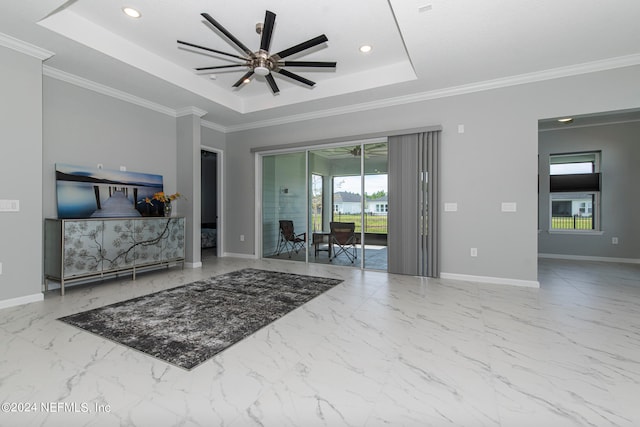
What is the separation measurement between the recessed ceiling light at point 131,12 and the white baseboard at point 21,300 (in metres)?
3.20

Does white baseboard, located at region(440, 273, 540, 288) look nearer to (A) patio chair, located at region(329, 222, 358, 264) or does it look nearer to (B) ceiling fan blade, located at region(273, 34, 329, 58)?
(A) patio chair, located at region(329, 222, 358, 264)

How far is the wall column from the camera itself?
17.3ft

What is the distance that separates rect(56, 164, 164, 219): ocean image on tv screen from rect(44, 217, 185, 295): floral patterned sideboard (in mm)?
384

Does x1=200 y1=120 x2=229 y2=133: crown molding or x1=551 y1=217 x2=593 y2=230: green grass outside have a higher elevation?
x1=200 y1=120 x2=229 y2=133: crown molding

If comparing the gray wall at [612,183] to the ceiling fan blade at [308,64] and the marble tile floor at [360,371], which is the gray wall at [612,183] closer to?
the marble tile floor at [360,371]

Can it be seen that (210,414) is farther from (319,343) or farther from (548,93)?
(548,93)

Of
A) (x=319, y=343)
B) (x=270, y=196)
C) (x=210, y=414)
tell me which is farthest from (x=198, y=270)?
(x=210, y=414)

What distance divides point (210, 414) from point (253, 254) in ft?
15.8

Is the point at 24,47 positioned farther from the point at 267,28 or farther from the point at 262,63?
the point at 267,28

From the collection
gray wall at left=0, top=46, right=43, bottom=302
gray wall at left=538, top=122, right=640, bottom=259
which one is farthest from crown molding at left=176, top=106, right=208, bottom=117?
gray wall at left=538, top=122, right=640, bottom=259

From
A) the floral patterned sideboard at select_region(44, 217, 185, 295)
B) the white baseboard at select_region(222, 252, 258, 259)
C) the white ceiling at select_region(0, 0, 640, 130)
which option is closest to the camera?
the white ceiling at select_region(0, 0, 640, 130)

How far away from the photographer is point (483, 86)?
4.22m

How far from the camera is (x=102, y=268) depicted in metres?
3.85

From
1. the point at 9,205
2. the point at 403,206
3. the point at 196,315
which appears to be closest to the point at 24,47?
the point at 9,205
